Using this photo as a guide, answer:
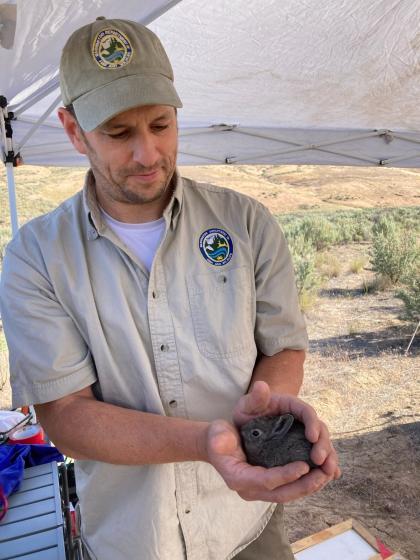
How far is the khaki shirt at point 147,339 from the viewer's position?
149 centimetres

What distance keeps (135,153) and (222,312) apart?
1.80 ft

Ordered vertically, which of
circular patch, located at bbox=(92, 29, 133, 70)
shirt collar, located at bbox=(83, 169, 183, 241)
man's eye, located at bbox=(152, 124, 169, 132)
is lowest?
shirt collar, located at bbox=(83, 169, 183, 241)

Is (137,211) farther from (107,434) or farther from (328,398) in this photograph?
(328,398)

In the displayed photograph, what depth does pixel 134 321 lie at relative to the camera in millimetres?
1523

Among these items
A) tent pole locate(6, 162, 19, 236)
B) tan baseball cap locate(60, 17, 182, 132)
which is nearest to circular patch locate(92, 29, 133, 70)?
tan baseball cap locate(60, 17, 182, 132)

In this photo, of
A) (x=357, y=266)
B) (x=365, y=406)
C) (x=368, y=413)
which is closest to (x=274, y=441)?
(x=368, y=413)

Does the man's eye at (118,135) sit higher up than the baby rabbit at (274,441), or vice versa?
the man's eye at (118,135)

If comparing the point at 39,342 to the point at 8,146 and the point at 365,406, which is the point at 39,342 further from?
the point at 365,406

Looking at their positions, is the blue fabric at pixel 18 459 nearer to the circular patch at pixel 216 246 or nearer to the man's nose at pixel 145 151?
the circular patch at pixel 216 246

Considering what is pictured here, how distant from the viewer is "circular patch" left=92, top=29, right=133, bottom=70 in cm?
150

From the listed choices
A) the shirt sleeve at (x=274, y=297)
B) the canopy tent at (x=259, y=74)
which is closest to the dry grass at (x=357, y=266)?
the canopy tent at (x=259, y=74)

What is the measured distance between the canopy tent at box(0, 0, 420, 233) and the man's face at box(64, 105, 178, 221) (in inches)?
34.4

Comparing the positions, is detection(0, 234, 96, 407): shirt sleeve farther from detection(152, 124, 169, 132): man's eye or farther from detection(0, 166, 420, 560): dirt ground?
detection(0, 166, 420, 560): dirt ground

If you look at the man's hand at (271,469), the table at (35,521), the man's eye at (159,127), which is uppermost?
the man's eye at (159,127)
